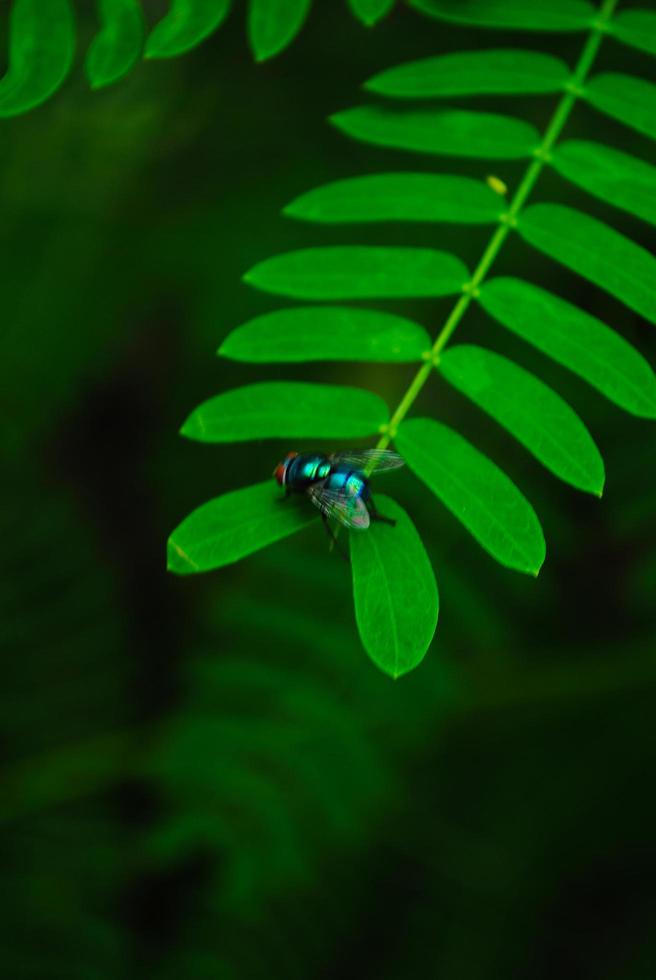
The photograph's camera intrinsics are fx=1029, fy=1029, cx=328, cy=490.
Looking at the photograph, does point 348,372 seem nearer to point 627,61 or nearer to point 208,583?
point 208,583

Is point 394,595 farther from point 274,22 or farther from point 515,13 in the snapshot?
point 515,13

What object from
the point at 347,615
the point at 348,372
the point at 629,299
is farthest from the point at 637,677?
the point at 629,299

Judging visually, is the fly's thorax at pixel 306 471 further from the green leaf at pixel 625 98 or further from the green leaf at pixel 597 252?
the green leaf at pixel 625 98

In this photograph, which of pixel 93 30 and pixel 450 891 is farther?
pixel 450 891

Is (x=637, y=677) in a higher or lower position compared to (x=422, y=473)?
lower

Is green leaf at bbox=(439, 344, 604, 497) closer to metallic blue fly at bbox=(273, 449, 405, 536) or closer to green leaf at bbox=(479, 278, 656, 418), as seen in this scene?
green leaf at bbox=(479, 278, 656, 418)

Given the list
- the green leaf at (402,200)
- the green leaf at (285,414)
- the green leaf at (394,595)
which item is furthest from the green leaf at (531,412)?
the green leaf at (402,200)

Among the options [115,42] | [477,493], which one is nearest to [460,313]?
[477,493]
